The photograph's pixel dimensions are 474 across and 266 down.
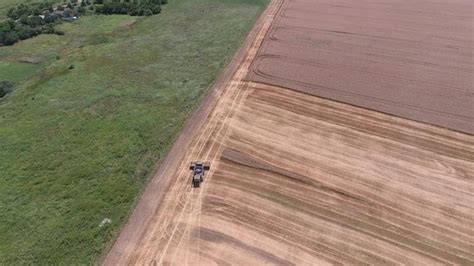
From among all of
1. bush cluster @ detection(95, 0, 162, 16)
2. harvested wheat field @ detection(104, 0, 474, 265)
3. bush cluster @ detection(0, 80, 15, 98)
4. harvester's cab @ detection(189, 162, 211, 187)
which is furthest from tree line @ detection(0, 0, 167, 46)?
harvester's cab @ detection(189, 162, 211, 187)

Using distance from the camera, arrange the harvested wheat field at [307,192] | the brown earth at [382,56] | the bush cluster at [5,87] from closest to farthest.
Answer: the harvested wheat field at [307,192]
the brown earth at [382,56]
the bush cluster at [5,87]

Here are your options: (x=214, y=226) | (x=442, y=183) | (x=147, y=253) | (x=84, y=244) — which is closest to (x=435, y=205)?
(x=442, y=183)

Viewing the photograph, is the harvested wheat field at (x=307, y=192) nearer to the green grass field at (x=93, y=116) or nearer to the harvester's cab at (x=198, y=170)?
the harvester's cab at (x=198, y=170)

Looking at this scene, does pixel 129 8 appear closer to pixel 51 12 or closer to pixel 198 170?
pixel 51 12

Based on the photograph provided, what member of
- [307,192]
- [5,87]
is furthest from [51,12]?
[307,192]

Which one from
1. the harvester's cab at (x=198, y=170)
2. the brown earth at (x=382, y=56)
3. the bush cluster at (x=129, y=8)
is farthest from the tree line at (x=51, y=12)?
the harvester's cab at (x=198, y=170)
